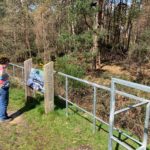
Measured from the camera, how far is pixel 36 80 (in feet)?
21.8

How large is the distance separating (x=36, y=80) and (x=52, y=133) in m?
1.76

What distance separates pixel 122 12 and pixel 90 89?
56.2 ft

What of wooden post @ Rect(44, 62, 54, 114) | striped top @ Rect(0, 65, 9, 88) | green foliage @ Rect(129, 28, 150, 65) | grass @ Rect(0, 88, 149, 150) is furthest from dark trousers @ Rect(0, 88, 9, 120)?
green foliage @ Rect(129, 28, 150, 65)

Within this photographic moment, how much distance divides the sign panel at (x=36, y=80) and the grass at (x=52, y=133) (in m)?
0.51

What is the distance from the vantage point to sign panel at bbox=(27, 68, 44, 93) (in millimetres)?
6480

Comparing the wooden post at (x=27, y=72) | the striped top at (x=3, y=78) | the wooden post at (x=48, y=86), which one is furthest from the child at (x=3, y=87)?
the wooden post at (x=27, y=72)

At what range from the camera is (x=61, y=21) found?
63.2 feet

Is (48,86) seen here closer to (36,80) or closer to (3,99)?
(36,80)

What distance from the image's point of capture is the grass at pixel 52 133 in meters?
4.86

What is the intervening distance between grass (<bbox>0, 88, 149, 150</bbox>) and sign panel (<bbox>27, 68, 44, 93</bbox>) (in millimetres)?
514

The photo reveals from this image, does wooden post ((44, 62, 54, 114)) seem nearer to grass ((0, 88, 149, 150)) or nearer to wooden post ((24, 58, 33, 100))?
grass ((0, 88, 149, 150))

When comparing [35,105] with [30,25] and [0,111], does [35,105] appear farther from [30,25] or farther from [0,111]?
[30,25]

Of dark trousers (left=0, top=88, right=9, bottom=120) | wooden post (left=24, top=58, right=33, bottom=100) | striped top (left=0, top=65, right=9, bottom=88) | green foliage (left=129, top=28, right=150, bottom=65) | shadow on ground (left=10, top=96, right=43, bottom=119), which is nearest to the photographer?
striped top (left=0, top=65, right=9, bottom=88)

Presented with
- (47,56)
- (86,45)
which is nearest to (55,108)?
(86,45)
